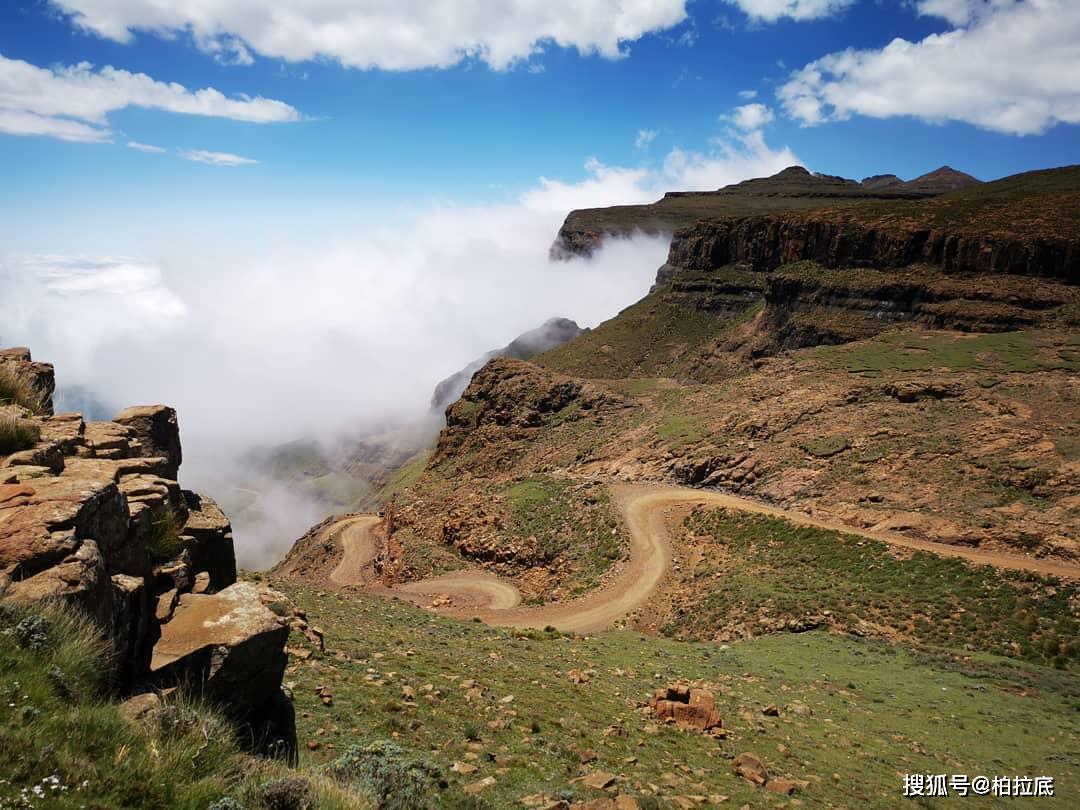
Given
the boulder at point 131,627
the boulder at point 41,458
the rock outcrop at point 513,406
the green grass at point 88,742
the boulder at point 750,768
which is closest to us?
the green grass at point 88,742

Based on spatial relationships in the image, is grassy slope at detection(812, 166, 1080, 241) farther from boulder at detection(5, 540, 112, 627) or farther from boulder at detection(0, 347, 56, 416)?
boulder at detection(5, 540, 112, 627)

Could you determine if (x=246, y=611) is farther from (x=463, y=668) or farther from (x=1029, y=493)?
(x=1029, y=493)

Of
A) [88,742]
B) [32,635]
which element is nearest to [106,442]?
[32,635]

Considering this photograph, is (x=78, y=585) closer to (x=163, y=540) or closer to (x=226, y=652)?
(x=226, y=652)

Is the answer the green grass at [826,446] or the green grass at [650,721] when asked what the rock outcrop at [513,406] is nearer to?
the green grass at [826,446]

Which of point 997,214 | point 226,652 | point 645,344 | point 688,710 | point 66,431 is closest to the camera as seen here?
point 226,652

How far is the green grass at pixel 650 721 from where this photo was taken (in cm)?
1222

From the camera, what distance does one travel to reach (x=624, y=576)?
3406 centimetres

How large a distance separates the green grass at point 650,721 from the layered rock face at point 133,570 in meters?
3.12

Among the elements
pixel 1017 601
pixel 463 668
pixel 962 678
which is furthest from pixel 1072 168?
pixel 463 668

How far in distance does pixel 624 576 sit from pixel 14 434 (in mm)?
28335

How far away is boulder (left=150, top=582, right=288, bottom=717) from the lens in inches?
323

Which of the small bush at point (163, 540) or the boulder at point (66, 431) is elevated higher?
the boulder at point (66, 431)

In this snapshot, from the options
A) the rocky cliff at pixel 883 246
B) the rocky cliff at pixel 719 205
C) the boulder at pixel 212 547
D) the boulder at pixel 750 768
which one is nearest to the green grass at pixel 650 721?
the boulder at pixel 750 768
